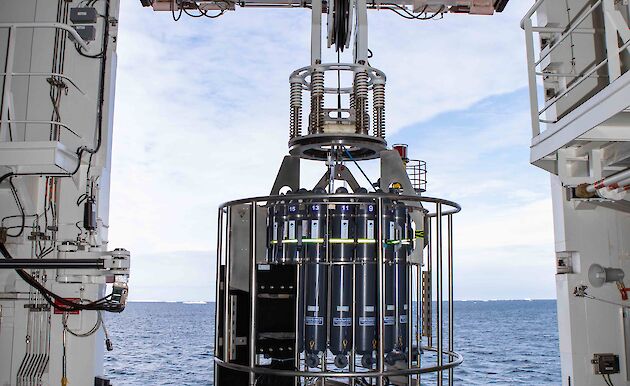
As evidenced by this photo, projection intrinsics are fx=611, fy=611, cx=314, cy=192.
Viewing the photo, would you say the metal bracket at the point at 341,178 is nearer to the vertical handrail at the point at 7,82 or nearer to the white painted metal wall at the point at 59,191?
the white painted metal wall at the point at 59,191

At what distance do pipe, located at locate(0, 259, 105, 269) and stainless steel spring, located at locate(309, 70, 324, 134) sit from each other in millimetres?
2634

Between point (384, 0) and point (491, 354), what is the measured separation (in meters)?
40.7

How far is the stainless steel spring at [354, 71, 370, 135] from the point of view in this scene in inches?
198

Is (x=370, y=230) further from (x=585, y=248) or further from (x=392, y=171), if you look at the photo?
(x=585, y=248)

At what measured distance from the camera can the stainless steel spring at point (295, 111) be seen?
525cm

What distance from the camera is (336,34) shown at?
19.1 feet

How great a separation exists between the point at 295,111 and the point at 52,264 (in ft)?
8.63

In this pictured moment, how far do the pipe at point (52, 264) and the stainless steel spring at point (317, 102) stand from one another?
8.64 ft

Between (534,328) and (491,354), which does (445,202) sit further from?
(534,328)

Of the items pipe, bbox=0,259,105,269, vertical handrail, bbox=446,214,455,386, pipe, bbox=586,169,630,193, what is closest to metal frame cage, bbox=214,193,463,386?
vertical handrail, bbox=446,214,455,386

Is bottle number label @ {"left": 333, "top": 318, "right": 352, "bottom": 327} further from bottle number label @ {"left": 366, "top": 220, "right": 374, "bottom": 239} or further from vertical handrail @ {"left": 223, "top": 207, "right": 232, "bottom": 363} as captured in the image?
vertical handrail @ {"left": 223, "top": 207, "right": 232, "bottom": 363}

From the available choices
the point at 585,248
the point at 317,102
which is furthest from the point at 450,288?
the point at 585,248

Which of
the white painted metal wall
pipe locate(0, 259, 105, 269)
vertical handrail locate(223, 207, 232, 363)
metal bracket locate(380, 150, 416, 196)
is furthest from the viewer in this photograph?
the white painted metal wall

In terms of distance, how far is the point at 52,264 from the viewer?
5.59 metres
